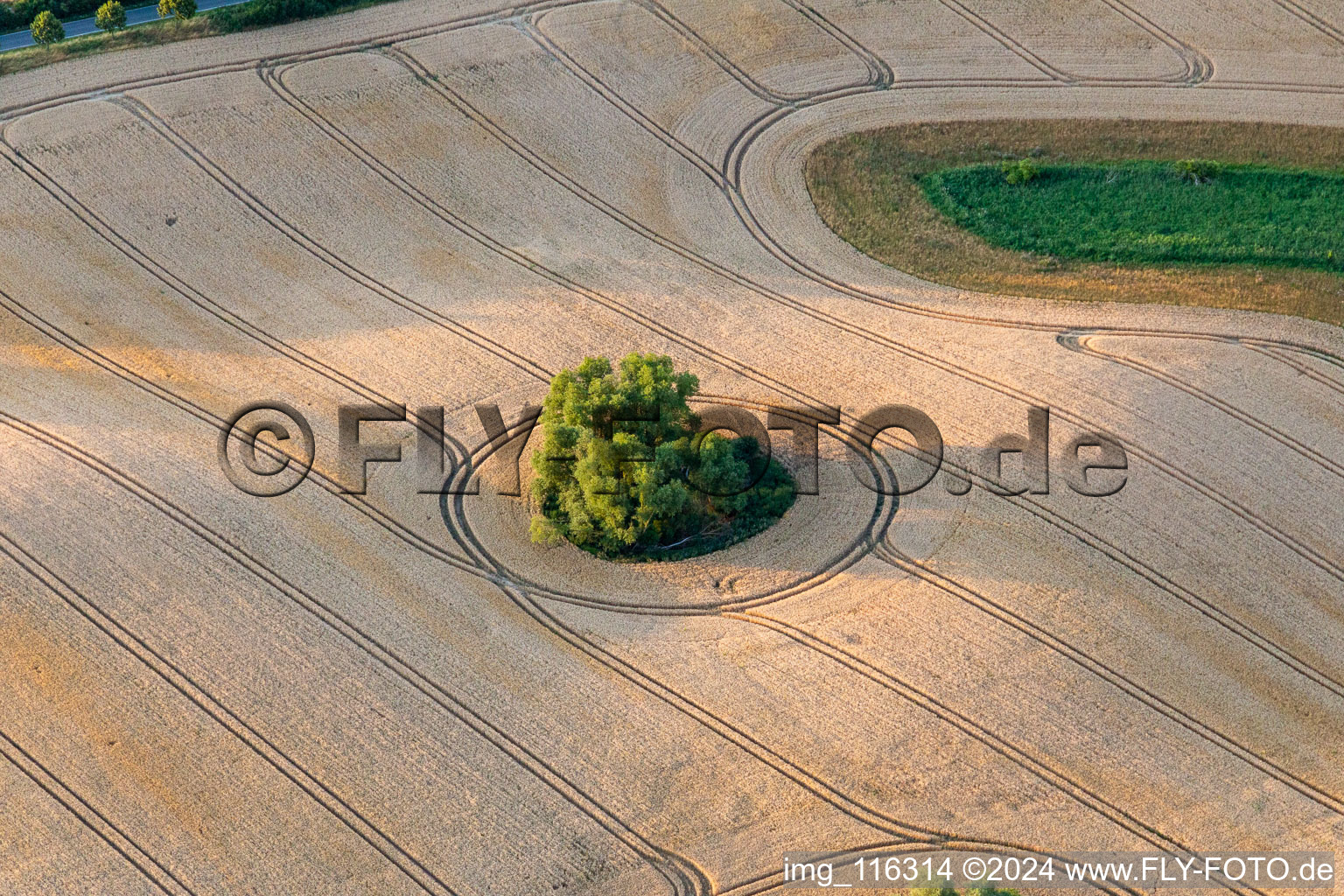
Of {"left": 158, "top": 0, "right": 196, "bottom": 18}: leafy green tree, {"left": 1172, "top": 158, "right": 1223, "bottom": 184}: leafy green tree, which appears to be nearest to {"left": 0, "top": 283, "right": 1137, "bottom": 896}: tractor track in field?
{"left": 158, "top": 0, "right": 196, "bottom": 18}: leafy green tree

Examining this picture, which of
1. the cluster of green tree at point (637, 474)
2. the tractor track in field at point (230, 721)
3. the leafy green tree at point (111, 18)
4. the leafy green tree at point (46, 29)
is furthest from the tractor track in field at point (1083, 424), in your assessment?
the tractor track in field at point (230, 721)

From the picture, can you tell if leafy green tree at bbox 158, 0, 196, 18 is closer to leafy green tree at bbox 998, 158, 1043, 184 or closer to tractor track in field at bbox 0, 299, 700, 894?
tractor track in field at bbox 0, 299, 700, 894

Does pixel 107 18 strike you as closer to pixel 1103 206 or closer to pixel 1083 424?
pixel 1103 206

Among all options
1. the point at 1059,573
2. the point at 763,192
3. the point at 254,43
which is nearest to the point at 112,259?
the point at 254,43

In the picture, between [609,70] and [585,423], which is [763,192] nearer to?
[609,70]

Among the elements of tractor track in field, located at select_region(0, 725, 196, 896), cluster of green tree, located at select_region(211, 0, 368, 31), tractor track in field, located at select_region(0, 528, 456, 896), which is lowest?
tractor track in field, located at select_region(0, 725, 196, 896)

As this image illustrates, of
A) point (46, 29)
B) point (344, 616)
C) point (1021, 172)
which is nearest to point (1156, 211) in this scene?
point (1021, 172)

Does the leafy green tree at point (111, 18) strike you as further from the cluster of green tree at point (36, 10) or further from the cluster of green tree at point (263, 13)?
the cluster of green tree at point (263, 13)
